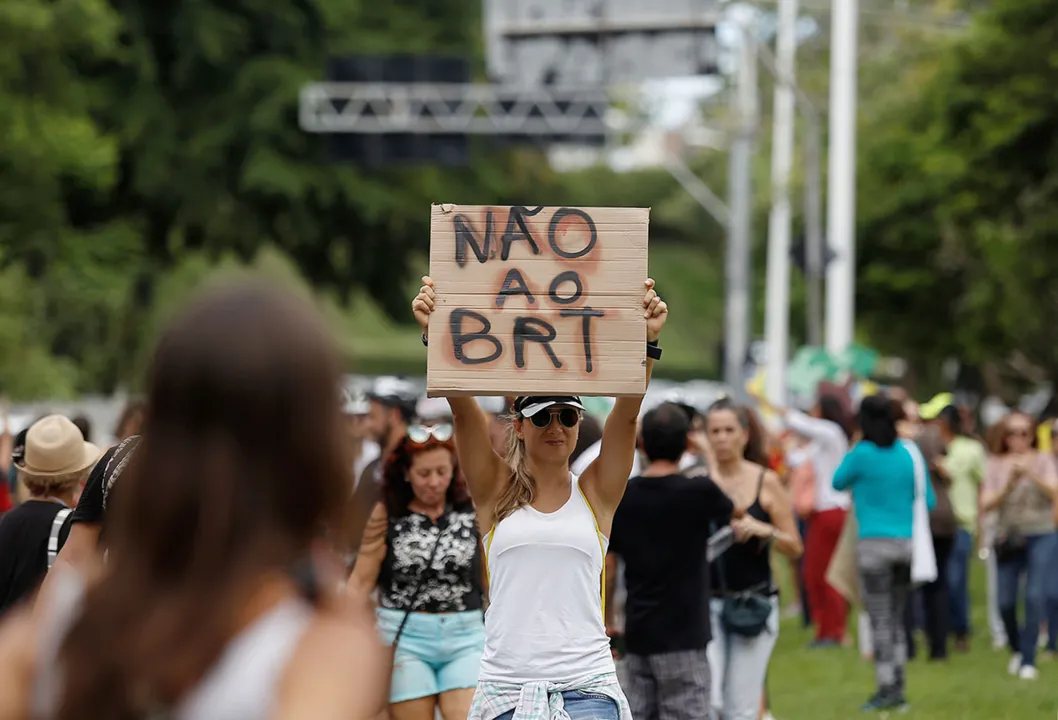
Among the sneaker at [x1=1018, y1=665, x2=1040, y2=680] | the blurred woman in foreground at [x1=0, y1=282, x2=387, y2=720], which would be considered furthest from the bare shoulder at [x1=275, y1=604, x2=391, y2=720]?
the sneaker at [x1=1018, y1=665, x2=1040, y2=680]

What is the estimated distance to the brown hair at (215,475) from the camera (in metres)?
2.29

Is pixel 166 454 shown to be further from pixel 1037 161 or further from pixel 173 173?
pixel 173 173

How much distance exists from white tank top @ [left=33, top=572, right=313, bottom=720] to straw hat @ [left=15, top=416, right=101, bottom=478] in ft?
14.2

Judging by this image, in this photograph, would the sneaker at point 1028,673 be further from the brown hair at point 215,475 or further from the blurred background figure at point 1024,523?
the brown hair at point 215,475

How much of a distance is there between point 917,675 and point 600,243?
8450mm

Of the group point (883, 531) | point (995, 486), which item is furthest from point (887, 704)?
point (995, 486)

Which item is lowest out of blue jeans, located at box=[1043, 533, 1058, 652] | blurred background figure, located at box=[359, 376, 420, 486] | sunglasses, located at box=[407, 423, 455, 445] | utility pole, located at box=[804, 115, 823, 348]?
blue jeans, located at box=[1043, 533, 1058, 652]

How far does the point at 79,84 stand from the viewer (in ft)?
107

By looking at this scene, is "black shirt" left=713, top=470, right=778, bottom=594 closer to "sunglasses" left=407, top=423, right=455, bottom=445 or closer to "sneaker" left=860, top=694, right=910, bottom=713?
"sunglasses" left=407, top=423, right=455, bottom=445

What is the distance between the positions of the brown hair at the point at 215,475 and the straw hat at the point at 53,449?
174 inches

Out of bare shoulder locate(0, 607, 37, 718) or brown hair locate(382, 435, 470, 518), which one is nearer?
bare shoulder locate(0, 607, 37, 718)

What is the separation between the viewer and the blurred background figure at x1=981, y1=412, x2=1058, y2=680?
42.5 ft

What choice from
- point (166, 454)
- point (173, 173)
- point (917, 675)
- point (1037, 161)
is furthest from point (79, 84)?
point (166, 454)

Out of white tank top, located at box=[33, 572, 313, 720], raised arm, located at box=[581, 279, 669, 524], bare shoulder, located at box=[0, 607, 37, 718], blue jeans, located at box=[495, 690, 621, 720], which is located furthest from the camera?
raised arm, located at box=[581, 279, 669, 524]
